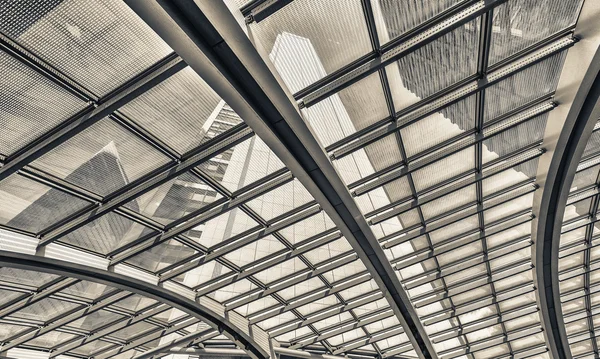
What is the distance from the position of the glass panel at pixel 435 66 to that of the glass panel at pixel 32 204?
10565 millimetres

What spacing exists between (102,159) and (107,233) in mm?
4597

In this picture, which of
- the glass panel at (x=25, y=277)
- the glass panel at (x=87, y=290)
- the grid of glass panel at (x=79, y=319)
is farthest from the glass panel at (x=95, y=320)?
the glass panel at (x=25, y=277)

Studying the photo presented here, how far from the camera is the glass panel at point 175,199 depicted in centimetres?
1404

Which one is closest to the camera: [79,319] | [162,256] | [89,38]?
[89,38]

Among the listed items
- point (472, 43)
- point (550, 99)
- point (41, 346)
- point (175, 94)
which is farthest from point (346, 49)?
point (41, 346)

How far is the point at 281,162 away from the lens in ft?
47.6

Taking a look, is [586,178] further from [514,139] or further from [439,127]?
[439,127]

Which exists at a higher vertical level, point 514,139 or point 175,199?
point 514,139

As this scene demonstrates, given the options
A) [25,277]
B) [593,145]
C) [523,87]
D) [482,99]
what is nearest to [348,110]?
[482,99]

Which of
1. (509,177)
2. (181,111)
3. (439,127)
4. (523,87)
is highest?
(509,177)

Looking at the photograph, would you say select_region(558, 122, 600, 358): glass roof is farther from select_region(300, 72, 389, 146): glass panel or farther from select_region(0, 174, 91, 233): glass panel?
select_region(0, 174, 91, 233): glass panel

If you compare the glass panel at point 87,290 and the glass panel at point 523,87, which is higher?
the glass panel at point 523,87

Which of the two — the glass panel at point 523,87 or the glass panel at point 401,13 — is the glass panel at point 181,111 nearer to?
the glass panel at point 401,13

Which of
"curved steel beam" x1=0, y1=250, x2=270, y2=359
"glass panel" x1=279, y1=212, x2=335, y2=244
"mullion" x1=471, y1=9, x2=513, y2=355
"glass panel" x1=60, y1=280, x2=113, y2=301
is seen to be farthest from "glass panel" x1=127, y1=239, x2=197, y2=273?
"mullion" x1=471, y1=9, x2=513, y2=355
